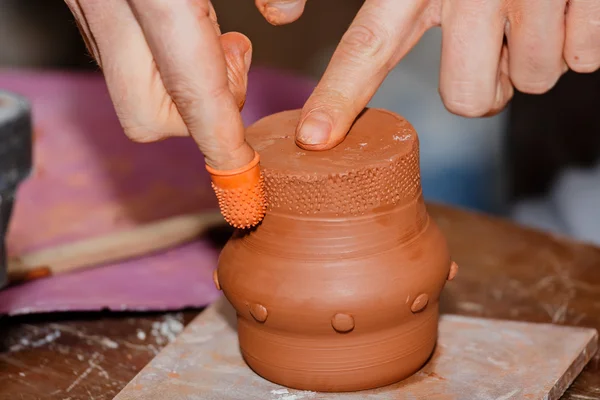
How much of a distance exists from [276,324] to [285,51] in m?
2.81

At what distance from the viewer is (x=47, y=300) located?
5.04ft

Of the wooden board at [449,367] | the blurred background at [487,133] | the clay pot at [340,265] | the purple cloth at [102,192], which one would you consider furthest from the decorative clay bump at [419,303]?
the blurred background at [487,133]

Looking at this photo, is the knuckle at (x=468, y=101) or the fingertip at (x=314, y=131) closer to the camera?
the fingertip at (x=314, y=131)

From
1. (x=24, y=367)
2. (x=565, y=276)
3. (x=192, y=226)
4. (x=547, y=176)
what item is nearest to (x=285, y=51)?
(x=547, y=176)

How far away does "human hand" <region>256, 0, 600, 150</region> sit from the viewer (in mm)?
1274

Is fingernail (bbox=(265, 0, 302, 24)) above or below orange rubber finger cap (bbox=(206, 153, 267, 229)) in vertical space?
above

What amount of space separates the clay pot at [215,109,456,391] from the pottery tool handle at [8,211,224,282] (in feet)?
1.78

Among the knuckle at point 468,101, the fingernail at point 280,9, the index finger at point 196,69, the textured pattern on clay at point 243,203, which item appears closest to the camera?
the index finger at point 196,69

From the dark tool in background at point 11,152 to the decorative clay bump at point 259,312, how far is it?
0.55 metres

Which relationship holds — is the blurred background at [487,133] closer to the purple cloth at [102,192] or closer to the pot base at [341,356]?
the purple cloth at [102,192]

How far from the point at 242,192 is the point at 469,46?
1.73ft

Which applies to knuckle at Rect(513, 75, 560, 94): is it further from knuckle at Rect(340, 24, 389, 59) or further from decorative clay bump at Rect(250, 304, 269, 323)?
decorative clay bump at Rect(250, 304, 269, 323)

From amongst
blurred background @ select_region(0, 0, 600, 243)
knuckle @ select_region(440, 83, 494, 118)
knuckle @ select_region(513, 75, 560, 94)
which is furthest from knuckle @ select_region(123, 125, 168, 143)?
blurred background @ select_region(0, 0, 600, 243)

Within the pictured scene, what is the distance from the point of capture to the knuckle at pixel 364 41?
1304 millimetres
